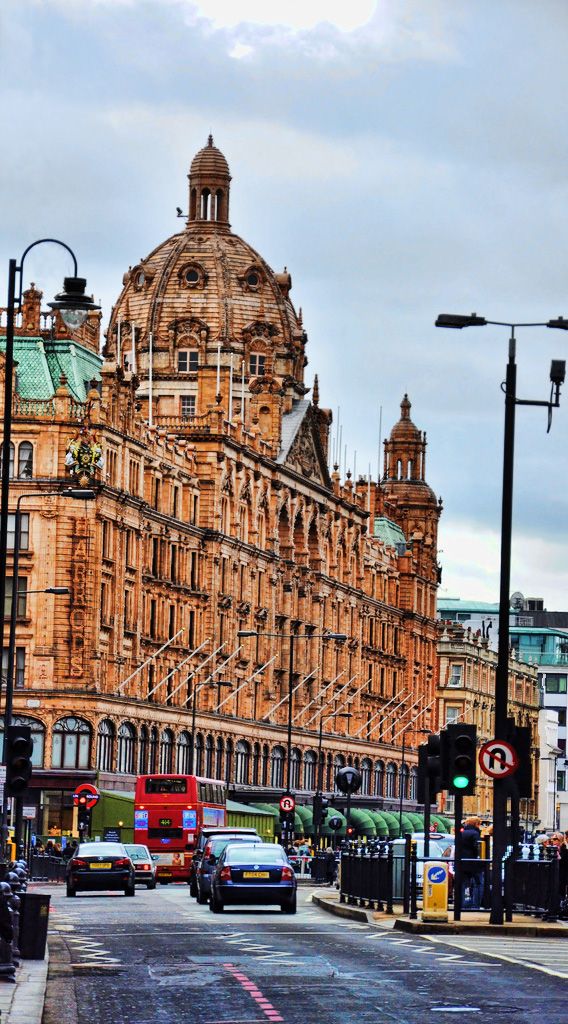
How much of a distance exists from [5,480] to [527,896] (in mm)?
13061

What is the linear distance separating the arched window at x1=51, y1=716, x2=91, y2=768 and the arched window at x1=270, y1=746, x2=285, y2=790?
3209 centimetres

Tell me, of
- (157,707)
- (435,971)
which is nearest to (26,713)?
(157,707)

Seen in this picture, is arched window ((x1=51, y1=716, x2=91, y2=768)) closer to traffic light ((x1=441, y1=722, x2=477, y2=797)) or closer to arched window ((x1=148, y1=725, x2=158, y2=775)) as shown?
arched window ((x1=148, y1=725, x2=158, y2=775))

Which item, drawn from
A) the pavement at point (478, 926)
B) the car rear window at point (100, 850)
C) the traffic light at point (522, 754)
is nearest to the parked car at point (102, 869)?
the car rear window at point (100, 850)

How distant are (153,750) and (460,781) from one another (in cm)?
7743

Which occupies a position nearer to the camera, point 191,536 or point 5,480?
point 5,480

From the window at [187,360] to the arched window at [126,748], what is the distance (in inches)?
2049

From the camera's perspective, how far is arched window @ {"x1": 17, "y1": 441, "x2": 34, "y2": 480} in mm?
109125

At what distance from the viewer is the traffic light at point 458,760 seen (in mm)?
42031

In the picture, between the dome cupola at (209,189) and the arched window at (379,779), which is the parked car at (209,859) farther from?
the dome cupola at (209,189)

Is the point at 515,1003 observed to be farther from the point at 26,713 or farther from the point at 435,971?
the point at 26,713

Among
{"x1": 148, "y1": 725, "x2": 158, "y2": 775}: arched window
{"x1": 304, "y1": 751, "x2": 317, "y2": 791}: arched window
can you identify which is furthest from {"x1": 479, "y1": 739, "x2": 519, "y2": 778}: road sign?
{"x1": 304, "y1": 751, "x2": 317, "y2": 791}: arched window

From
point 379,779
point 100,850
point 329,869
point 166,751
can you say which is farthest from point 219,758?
point 100,850

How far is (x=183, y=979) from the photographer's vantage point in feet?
97.4
